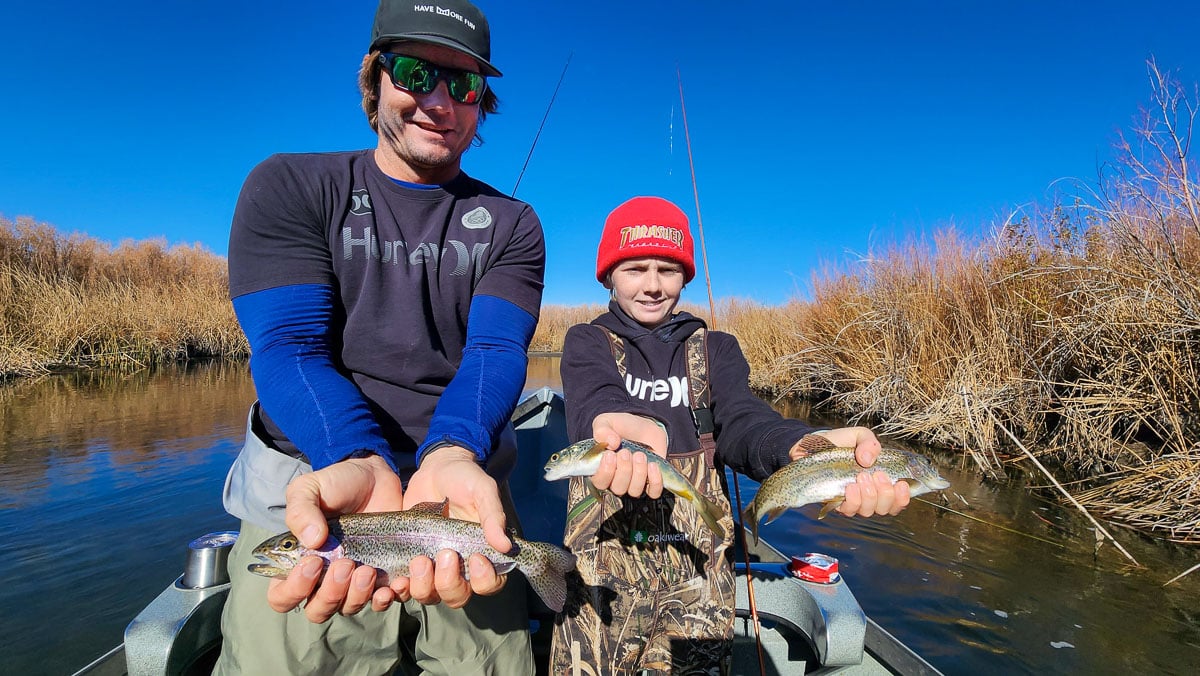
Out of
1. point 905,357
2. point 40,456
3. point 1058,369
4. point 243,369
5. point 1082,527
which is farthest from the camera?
point 243,369

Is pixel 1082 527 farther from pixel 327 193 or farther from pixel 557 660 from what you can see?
pixel 327 193

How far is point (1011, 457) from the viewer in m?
8.09

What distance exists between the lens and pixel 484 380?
2285mm

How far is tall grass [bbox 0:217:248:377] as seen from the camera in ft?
51.3

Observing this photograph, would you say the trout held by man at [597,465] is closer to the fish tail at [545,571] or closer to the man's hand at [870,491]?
the fish tail at [545,571]

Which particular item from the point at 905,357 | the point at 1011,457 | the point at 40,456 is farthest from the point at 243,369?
the point at 1011,457

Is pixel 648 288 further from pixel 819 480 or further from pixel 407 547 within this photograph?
pixel 407 547

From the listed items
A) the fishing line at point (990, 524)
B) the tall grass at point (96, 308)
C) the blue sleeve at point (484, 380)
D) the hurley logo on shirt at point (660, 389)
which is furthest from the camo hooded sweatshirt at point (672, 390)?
the tall grass at point (96, 308)

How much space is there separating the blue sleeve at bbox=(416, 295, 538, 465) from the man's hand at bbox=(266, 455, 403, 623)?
0.97 ft

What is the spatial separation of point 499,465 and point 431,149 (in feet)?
4.65

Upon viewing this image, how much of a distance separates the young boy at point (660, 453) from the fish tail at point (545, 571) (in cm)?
45

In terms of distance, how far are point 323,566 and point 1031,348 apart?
30.2ft

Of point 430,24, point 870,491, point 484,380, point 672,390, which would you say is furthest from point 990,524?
point 430,24

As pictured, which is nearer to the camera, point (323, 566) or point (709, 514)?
point (323, 566)
